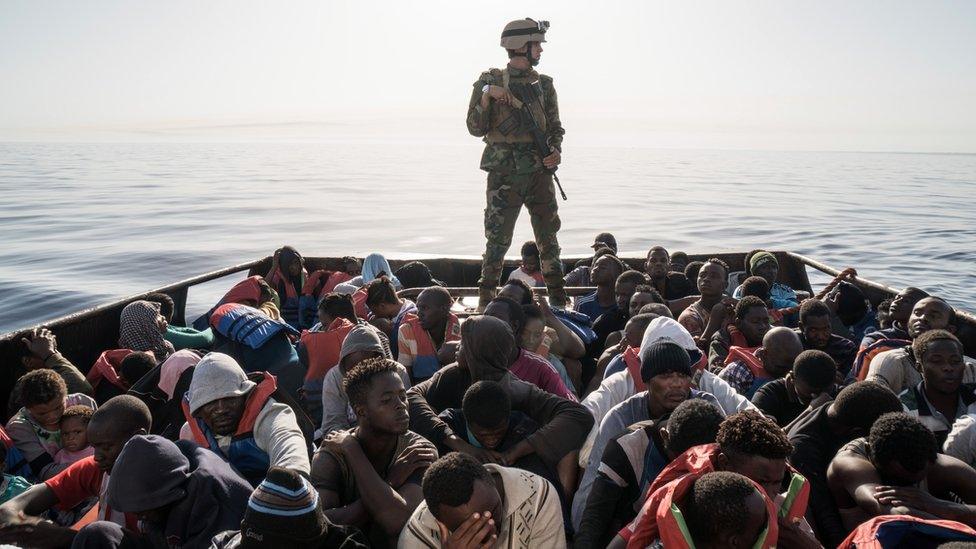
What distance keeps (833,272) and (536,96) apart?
3344 millimetres

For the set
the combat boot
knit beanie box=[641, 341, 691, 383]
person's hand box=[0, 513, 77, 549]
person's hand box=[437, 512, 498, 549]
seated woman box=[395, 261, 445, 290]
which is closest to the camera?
person's hand box=[437, 512, 498, 549]

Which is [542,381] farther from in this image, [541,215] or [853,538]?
[541,215]

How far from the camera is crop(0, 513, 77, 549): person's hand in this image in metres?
2.79

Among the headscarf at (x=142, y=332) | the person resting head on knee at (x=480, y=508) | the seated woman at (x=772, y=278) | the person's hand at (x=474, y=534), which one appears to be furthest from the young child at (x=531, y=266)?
the person's hand at (x=474, y=534)

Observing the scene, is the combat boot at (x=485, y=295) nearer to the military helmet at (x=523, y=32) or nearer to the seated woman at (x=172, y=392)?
the military helmet at (x=523, y=32)

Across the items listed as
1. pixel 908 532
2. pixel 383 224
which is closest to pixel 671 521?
pixel 908 532

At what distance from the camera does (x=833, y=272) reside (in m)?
7.36

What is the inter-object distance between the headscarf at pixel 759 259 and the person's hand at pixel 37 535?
17.2 feet

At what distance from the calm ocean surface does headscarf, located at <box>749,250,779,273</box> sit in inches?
326

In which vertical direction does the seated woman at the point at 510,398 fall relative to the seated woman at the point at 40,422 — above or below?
above

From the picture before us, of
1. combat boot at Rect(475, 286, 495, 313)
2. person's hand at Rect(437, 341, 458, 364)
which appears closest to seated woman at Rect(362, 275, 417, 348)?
person's hand at Rect(437, 341, 458, 364)

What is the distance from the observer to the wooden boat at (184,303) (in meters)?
4.66

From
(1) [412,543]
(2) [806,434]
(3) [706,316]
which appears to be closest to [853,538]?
(2) [806,434]

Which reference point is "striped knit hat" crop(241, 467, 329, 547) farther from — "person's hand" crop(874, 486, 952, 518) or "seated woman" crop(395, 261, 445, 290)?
"seated woman" crop(395, 261, 445, 290)
